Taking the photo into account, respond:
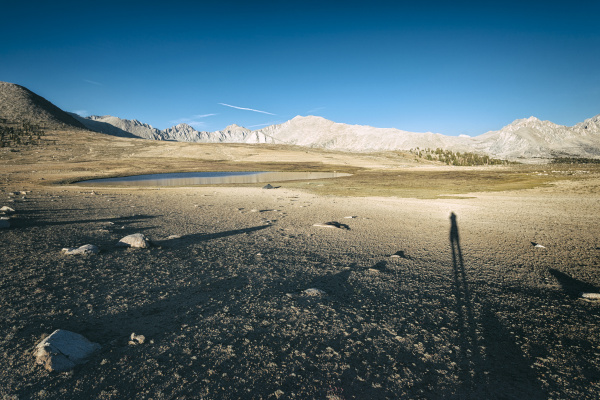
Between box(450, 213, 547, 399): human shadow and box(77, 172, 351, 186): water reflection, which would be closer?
box(450, 213, 547, 399): human shadow

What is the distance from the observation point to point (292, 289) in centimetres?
698

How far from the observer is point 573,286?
724cm

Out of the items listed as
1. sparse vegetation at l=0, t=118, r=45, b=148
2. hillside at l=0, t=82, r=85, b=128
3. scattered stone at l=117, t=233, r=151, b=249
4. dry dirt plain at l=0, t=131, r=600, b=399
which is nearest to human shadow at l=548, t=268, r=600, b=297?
dry dirt plain at l=0, t=131, r=600, b=399

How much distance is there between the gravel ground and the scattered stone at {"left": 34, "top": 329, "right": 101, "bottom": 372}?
142 millimetres

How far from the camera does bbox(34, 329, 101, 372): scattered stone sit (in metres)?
4.03

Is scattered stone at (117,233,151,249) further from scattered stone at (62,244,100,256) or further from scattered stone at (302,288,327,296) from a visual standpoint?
scattered stone at (302,288,327,296)

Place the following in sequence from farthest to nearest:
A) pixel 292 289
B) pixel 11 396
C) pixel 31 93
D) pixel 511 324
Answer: pixel 31 93, pixel 292 289, pixel 511 324, pixel 11 396

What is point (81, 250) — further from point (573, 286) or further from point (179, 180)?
point (179, 180)

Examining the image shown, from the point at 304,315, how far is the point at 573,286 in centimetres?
746

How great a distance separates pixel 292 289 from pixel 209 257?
3.65 metres

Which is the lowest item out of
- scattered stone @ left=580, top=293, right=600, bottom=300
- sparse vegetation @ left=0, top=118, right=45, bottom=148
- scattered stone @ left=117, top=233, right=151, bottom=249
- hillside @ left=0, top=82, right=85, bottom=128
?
scattered stone @ left=117, top=233, right=151, bottom=249

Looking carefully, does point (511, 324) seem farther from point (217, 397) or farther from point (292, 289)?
point (217, 397)

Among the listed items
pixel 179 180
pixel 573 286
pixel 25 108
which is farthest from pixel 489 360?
pixel 25 108

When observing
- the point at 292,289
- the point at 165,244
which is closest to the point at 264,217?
the point at 165,244
